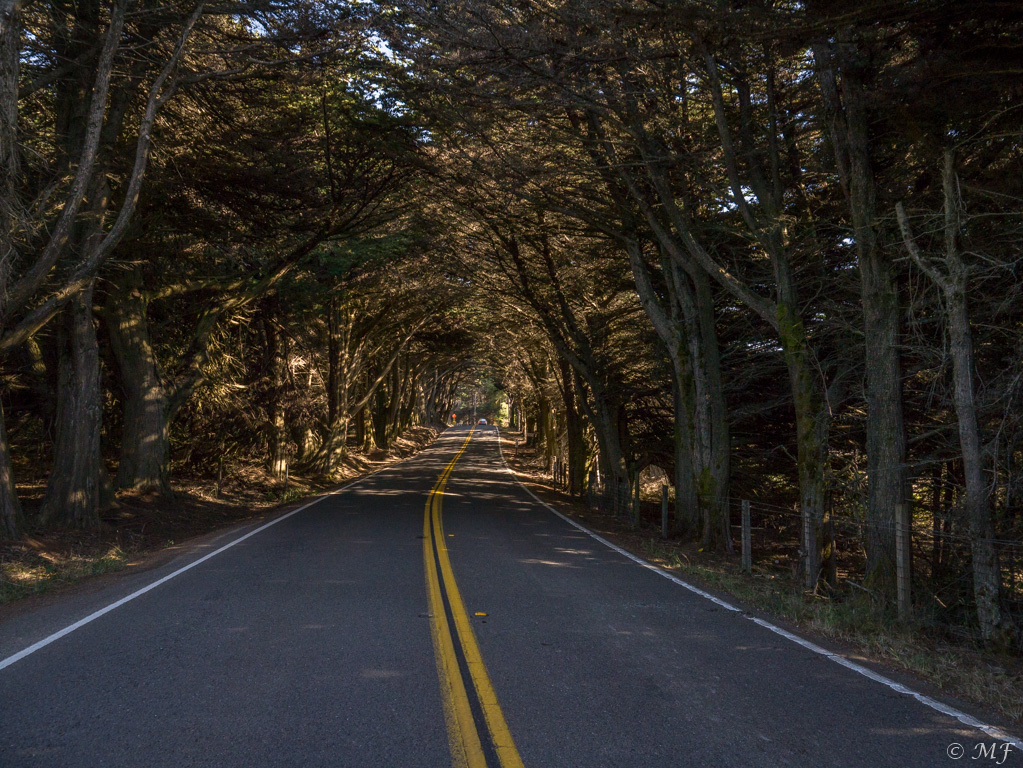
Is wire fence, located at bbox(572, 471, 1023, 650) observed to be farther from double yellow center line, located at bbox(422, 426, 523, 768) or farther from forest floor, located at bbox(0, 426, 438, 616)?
forest floor, located at bbox(0, 426, 438, 616)

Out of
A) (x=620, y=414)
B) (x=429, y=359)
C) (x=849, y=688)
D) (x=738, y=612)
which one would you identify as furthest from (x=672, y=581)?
(x=429, y=359)

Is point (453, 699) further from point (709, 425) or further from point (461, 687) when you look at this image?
point (709, 425)

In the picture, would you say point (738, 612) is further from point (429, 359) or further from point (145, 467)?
point (429, 359)

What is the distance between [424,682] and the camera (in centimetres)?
532

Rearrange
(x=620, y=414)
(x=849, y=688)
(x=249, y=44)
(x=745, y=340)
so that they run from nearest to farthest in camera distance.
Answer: (x=849, y=688) < (x=249, y=44) < (x=745, y=340) < (x=620, y=414)

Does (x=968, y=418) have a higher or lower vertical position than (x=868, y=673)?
higher

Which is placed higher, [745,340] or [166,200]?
[166,200]

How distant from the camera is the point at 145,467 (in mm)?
17219

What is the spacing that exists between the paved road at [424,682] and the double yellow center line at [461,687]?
0.03 meters

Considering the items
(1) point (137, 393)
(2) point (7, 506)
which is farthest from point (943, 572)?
(1) point (137, 393)

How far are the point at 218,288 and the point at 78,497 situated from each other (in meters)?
6.84

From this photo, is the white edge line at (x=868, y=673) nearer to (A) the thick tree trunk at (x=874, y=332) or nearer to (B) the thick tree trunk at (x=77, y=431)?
(A) the thick tree trunk at (x=874, y=332)

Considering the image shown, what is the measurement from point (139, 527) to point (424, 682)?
11601mm

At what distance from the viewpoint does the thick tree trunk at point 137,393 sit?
16.6 metres
